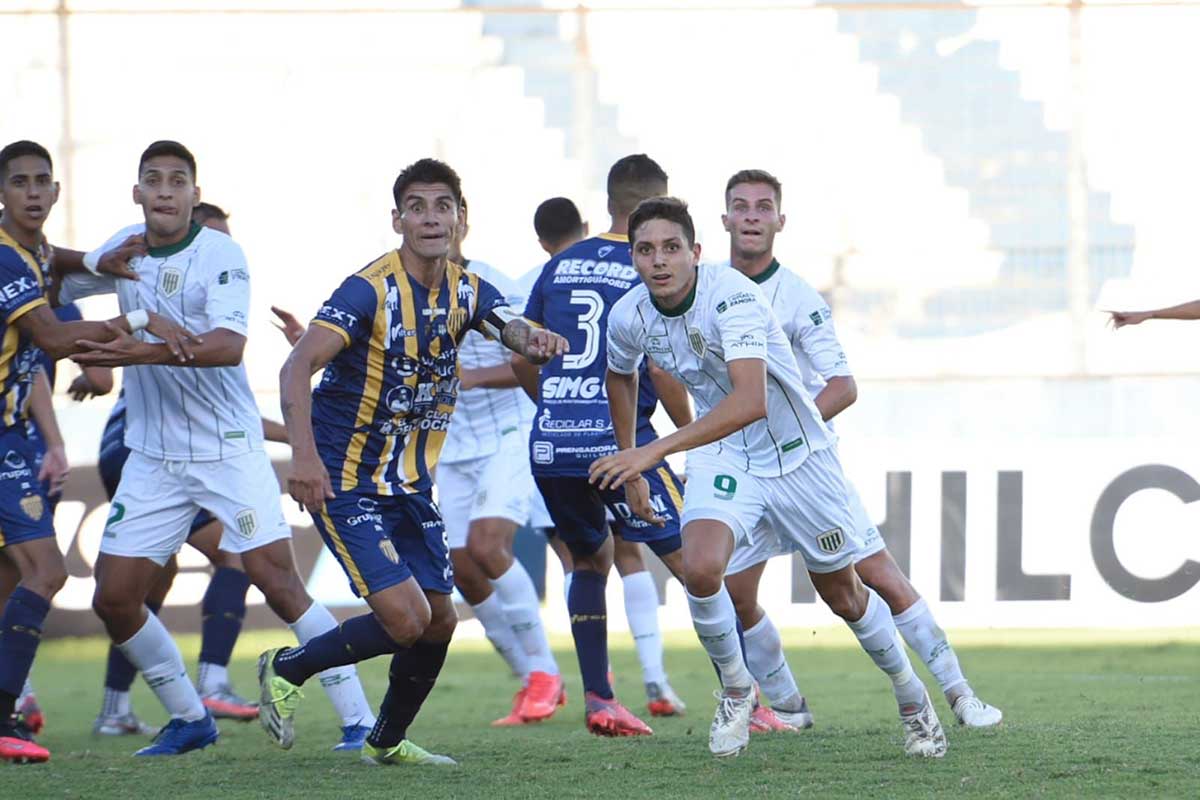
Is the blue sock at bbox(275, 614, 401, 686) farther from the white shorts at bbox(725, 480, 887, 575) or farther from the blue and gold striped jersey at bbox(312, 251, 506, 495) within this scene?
the white shorts at bbox(725, 480, 887, 575)

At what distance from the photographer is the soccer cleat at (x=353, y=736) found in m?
7.16

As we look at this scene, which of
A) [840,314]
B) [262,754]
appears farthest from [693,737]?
[840,314]

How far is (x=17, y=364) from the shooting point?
23.5ft

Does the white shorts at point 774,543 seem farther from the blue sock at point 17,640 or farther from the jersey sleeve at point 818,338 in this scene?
the blue sock at point 17,640

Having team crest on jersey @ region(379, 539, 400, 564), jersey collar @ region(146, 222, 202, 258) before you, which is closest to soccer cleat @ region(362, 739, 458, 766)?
team crest on jersey @ region(379, 539, 400, 564)

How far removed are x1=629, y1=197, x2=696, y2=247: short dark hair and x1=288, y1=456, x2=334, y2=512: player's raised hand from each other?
4.41 ft

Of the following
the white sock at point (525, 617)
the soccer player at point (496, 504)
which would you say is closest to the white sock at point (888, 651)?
the soccer player at point (496, 504)

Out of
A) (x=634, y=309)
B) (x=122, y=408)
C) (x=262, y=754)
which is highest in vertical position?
(x=634, y=309)

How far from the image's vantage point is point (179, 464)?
7.21m

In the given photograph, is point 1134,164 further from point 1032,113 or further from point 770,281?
point 770,281

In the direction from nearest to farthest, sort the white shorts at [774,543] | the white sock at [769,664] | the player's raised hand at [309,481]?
the player's raised hand at [309,481] < the white shorts at [774,543] < the white sock at [769,664]

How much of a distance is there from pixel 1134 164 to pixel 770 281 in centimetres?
701

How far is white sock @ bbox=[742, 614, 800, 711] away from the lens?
7410mm

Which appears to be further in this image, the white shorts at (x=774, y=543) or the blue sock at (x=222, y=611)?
the blue sock at (x=222, y=611)
